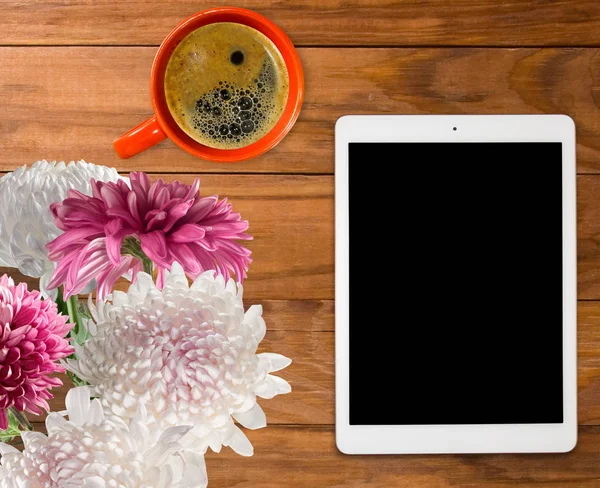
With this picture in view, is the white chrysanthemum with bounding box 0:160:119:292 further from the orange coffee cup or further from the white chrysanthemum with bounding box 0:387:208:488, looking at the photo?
the orange coffee cup

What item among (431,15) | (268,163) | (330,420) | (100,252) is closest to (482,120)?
(431,15)

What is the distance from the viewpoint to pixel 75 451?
267 millimetres

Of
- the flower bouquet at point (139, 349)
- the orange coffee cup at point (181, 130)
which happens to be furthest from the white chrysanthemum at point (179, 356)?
the orange coffee cup at point (181, 130)

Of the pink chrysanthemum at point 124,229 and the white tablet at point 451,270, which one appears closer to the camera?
the pink chrysanthemum at point 124,229

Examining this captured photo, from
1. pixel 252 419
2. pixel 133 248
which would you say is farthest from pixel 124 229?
pixel 252 419

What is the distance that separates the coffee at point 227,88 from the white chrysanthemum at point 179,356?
36 centimetres

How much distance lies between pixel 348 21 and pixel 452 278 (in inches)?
13.2

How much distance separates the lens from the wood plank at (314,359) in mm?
673

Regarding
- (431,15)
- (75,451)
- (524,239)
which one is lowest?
(524,239)

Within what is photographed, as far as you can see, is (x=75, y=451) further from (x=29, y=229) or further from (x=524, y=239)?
(x=524, y=239)

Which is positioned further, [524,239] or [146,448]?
[524,239]

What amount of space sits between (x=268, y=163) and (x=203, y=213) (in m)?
0.38

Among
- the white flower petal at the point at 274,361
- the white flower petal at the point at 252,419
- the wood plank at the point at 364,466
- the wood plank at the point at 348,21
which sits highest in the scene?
the wood plank at the point at 348,21

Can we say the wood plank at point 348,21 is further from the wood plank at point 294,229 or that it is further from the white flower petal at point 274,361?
the white flower petal at point 274,361
